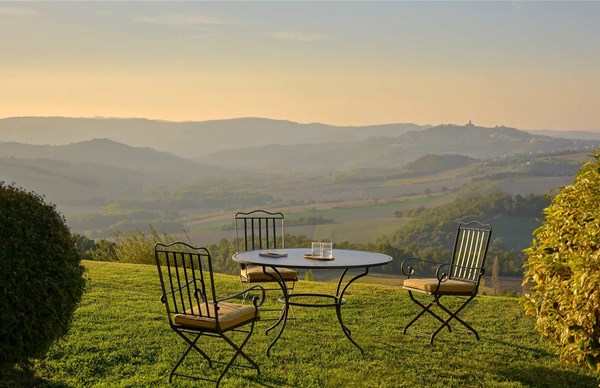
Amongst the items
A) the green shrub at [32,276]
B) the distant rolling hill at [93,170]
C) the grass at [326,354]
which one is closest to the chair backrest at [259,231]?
the grass at [326,354]

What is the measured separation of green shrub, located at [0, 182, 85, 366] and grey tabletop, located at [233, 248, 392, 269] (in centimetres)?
162

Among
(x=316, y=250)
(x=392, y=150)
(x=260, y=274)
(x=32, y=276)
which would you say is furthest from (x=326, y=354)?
(x=392, y=150)

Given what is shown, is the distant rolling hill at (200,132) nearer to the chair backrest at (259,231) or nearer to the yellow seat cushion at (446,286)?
the chair backrest at (259,231)

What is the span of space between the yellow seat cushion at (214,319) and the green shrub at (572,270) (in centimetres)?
251

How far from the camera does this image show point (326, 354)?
21.2ft

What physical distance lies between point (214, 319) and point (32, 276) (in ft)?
4.54

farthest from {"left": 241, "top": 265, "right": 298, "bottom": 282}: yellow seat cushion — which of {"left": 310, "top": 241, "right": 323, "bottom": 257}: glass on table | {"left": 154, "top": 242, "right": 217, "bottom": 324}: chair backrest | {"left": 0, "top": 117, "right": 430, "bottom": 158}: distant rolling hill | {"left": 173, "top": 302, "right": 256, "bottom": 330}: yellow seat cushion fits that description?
{"left": 0, "top": 117, "right": 430, "bottom": 158}: distant rolling hill

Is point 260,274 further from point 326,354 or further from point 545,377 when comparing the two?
point 545,377

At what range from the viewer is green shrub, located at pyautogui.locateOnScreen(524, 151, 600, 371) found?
499cm

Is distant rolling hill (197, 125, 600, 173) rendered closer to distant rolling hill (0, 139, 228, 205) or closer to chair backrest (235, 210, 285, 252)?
distant rolling hill (0, 139, 228, 205)

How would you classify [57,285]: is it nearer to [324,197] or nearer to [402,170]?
→ [324,197]

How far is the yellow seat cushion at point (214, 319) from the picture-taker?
5.20 meters

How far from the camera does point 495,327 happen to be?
7969 mm

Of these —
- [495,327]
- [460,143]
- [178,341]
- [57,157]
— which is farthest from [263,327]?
[460,143]
